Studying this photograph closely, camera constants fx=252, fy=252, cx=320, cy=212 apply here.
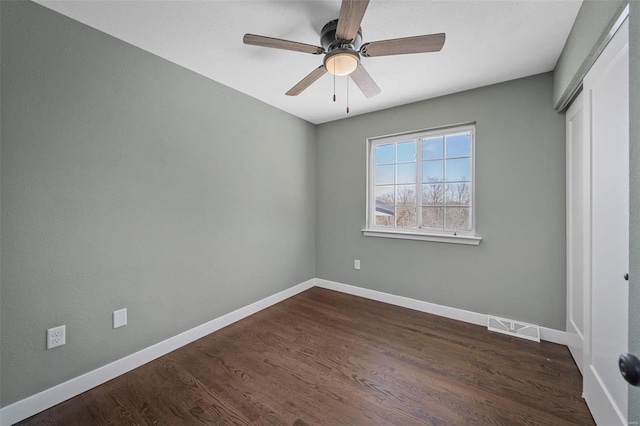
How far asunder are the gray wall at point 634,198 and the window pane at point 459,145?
2.03 m

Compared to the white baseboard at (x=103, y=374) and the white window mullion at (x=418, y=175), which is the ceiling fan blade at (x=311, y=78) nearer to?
the white window mullion at (x=418, y=175)

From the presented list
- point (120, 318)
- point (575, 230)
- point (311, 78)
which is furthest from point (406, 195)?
point (120, 318)

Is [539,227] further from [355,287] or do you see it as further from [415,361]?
[355,287]

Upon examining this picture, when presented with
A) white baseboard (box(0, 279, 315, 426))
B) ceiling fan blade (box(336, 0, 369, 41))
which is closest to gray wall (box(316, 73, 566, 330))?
ceiling fan blade (box(336, 0, 369, 41))

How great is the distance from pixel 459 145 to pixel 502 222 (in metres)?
0.93

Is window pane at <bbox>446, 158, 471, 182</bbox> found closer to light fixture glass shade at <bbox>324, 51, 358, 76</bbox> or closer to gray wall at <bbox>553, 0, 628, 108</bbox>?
gray wall at <bbox>553, 0, 628, 108</bbox>

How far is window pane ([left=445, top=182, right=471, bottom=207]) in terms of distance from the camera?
8.97ft

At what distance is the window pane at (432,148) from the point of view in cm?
291

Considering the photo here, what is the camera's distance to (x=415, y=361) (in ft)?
6.57

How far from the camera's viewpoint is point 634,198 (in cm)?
77

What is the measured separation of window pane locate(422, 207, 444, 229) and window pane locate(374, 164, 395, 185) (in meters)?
0.59

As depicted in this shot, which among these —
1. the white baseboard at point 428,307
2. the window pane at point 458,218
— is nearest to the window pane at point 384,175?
the window pane at point 458,218

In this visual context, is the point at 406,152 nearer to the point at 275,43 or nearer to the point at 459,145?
the point at 459,145

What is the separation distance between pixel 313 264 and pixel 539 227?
2.69m
